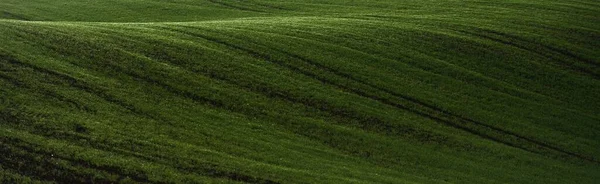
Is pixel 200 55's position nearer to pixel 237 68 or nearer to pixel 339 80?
pixel 237 68

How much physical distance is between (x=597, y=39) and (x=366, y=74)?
64.6ft

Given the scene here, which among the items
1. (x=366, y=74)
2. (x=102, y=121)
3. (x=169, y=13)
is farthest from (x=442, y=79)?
(x=169, y=13)

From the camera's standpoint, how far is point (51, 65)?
28.6m

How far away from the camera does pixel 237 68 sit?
3241 centimetres

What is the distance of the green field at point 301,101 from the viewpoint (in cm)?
2302

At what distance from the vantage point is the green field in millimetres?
23016

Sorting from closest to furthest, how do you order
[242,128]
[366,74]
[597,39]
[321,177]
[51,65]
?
[321,177]
[242,128]
[51,65]
[366,74]
[597,39]

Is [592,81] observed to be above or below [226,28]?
below

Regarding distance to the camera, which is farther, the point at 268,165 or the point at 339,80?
the point at 339,80

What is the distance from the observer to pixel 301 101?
1176 inches

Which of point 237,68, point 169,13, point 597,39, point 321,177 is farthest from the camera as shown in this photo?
point 169,13

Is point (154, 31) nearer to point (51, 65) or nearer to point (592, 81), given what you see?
point (51, 65)

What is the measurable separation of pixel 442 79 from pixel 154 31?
17.7 m

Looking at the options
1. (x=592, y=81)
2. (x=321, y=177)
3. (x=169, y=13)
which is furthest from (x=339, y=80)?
(x=169, y=13)
